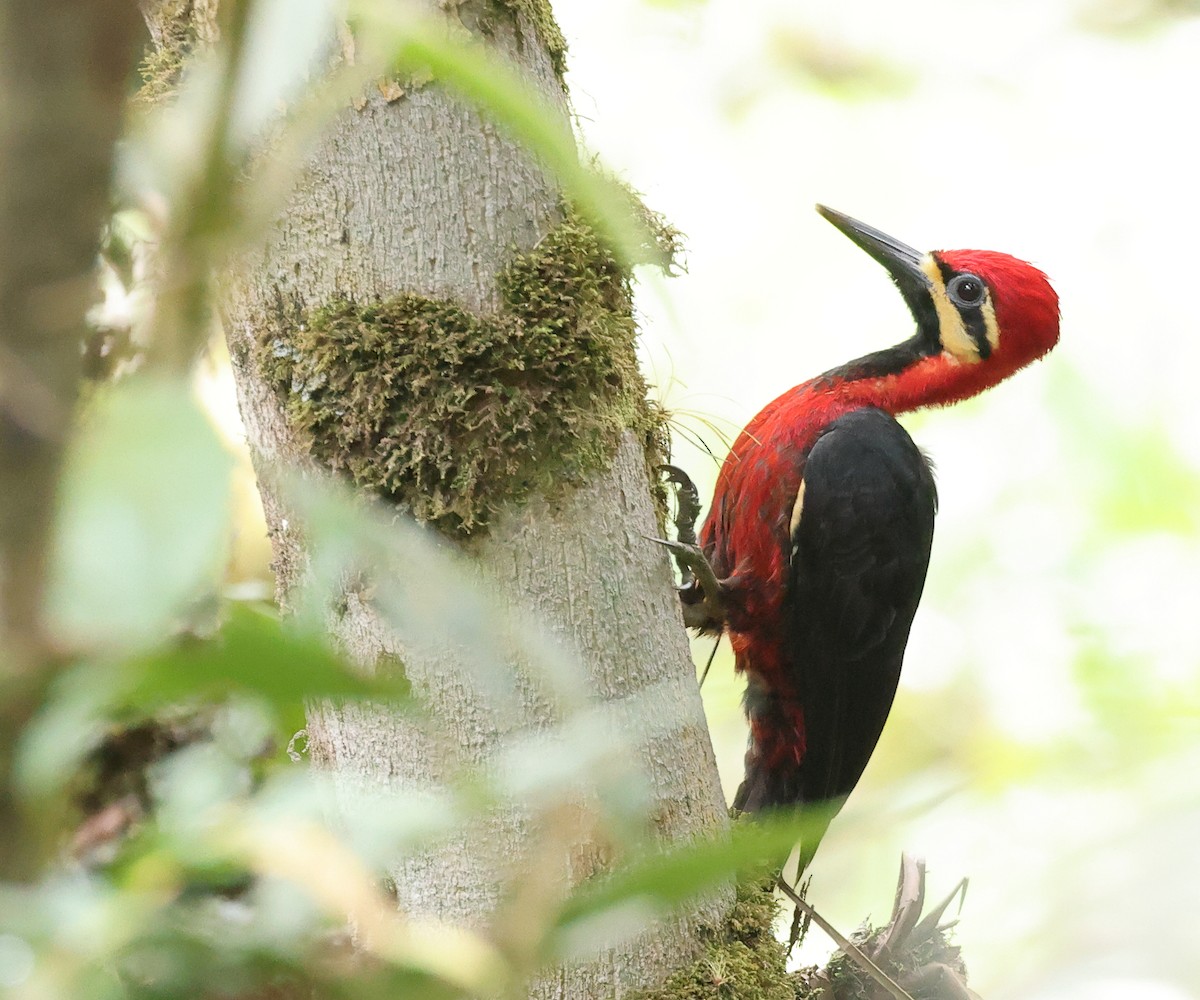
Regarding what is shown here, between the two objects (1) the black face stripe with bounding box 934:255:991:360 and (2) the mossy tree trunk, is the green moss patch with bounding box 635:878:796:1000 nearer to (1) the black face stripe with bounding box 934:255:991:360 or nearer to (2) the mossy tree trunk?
(2) the mossy tree trunk

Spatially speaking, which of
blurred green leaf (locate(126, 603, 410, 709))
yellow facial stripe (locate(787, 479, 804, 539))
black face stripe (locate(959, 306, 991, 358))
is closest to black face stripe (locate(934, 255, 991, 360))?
black face stripe (locate(959, 306, 991, 358))

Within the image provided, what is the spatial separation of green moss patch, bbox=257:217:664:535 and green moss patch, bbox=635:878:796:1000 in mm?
532

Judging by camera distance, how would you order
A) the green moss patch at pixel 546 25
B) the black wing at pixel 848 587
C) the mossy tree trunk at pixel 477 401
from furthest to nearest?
1. the black wing at pixel 848 587
2. the green moss patch at pixel 546 25
3. the mossy tree trunk at pixel 477 401

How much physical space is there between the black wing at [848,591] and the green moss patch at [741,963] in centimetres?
83

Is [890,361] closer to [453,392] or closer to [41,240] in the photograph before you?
[453,392]

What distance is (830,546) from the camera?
7.27 ft

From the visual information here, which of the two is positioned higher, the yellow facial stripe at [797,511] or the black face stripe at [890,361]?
the black face stripe at [890,361]

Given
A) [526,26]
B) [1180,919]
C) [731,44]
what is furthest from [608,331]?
[731,44]

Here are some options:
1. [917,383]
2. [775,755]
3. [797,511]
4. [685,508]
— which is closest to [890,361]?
[917,383]

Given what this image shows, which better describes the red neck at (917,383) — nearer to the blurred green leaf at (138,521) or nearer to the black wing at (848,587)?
the black wing at (848,587)

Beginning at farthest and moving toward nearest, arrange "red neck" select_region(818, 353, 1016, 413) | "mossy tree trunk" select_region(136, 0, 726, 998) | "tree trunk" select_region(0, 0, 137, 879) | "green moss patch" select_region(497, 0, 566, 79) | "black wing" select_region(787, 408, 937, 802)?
1. "red neck" select_region(818, 353, 1016, 413)
2. "black wing" select_region(787, 408, 937, 802)
3. "green moss patch" select_region(497, 0, 566, 79)
4. "mossy tree trunk" select_region(136, 0, 726, 998)
5. "tree trunk" select_region(0, 0, 137, 879)

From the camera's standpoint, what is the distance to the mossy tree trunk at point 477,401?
1.20 meters

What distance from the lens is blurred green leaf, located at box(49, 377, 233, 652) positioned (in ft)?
0.66

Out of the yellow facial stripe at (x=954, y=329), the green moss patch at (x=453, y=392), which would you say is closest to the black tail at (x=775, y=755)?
the yellow facial stripe at (x=954, y=329)
